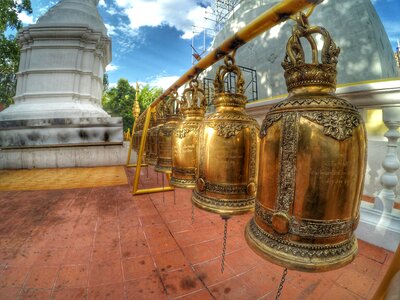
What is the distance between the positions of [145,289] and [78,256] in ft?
2.96

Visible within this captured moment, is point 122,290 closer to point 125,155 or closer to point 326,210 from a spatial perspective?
point 326,210

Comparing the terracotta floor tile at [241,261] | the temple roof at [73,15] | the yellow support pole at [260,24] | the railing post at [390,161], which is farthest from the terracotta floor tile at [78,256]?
the temple roof at [73,15]

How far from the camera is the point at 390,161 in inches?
78.5

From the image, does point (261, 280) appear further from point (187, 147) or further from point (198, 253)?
point (187, 147)

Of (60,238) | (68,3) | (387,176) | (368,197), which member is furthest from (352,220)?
(68,3)

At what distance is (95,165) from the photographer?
276 inches

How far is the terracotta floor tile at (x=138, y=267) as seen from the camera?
171 centimetres

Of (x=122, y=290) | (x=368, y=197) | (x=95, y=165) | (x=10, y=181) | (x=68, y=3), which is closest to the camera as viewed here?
(x=122, y=290)

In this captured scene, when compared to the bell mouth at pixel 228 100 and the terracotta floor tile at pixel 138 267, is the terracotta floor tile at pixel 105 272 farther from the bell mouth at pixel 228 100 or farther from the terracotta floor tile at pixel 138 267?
the bell mouth at pixel 228 100

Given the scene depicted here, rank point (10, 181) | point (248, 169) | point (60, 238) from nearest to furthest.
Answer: point (248, 169) < point (60, 238) < point (10, 181)

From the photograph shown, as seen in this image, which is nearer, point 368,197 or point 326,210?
point 326,210

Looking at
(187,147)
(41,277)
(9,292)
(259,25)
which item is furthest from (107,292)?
(259,25)

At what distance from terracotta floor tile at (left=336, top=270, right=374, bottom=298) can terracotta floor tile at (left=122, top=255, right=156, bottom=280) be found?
166cm

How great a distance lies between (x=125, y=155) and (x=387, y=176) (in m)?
7.39
